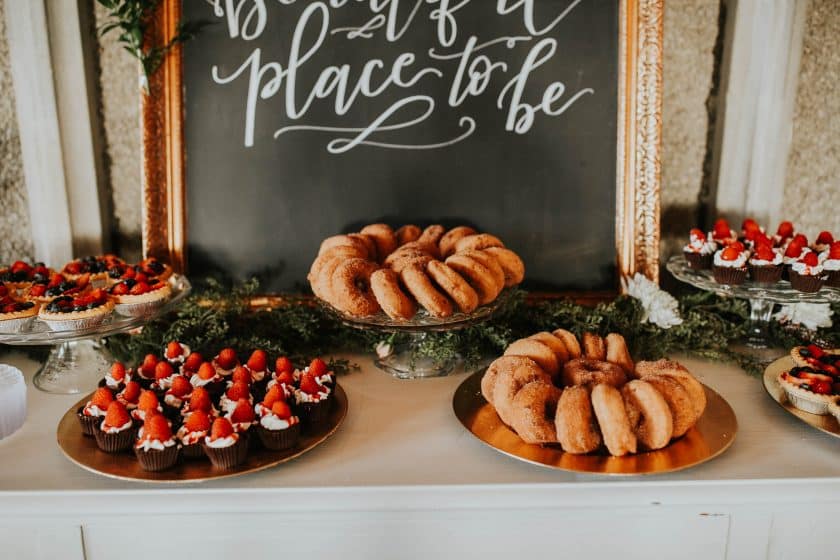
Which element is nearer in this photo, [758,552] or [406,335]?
[758,552]

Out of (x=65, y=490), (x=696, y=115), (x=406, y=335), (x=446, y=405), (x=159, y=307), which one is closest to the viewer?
(x=65, y=490)

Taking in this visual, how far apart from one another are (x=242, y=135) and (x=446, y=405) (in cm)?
91

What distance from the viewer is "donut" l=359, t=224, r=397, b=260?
1594 millimetres

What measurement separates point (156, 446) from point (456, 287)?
642 mm

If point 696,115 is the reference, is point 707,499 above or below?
below

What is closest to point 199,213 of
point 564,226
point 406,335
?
point 406,335

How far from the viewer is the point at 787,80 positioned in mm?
1732

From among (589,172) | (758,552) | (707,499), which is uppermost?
(589,172)

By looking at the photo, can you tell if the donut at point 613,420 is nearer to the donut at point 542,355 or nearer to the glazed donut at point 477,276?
the donut at point 542,355

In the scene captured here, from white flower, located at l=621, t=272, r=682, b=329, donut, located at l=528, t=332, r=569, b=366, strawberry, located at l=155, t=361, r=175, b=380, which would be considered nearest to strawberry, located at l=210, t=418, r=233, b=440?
strawberry, located at l=155, t=361, r=175, b=380

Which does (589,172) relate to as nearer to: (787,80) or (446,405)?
(787,80)

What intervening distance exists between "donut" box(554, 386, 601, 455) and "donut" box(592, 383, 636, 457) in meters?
0.02

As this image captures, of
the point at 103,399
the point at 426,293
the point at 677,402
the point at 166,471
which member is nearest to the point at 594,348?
the point at 677,402

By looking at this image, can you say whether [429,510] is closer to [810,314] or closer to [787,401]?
[787,401]
